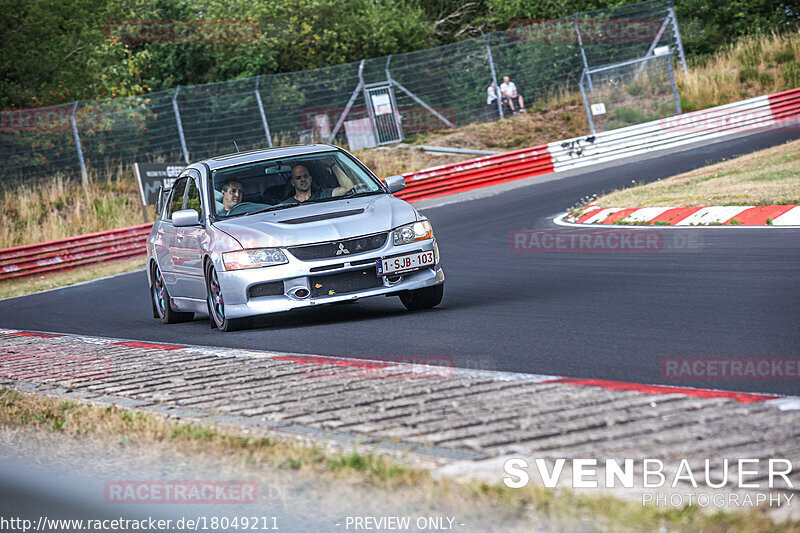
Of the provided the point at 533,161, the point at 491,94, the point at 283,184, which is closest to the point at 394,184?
the point at 283,184

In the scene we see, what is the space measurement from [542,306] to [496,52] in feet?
80.8

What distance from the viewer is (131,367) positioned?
765 cm

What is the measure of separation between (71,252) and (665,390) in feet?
67.0

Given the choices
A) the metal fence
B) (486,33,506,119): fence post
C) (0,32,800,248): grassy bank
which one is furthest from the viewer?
(486,33,506,119): fence post

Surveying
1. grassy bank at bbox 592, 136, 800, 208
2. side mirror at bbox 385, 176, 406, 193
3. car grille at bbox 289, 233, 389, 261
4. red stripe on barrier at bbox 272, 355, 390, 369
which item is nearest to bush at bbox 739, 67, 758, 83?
grassy bank at bbox 592, 136, 800, 208

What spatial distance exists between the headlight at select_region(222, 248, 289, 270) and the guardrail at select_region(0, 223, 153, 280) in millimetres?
15528

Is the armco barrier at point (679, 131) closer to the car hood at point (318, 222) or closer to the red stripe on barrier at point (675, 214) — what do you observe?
the red stripe on barrier at point (675, 214)

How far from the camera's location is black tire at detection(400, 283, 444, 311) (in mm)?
9625

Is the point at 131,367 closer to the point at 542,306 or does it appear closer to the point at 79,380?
the point at 79,380

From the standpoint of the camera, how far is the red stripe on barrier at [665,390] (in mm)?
4949

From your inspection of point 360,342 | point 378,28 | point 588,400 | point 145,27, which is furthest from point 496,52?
point 588,400

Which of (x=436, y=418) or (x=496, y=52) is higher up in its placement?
(x=496, y=52)

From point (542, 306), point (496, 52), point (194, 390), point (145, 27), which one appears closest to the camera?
point (194, 390)

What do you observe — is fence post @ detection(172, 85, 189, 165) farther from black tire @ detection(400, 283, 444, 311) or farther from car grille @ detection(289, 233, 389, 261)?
car grille @ detection(289, 233, 389, 261)
